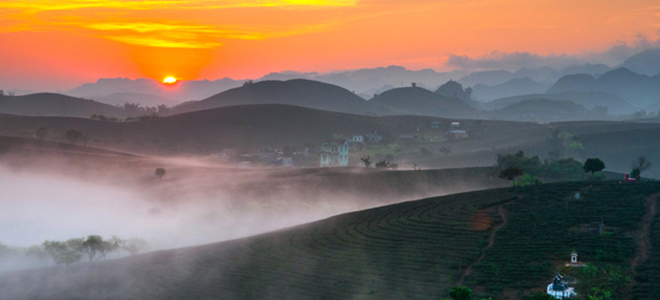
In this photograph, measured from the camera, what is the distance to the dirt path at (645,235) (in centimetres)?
3006

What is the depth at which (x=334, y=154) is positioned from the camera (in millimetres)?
134125

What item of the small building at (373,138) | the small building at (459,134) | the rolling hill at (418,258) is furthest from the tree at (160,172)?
the small building at (459,134)

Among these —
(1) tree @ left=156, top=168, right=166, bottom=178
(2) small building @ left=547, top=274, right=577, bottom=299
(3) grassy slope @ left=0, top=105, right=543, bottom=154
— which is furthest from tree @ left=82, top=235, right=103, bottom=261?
(3) grassy slope @ left=0, top=105, right=543, bottom=154

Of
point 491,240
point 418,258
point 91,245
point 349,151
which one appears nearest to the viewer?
point 418,258

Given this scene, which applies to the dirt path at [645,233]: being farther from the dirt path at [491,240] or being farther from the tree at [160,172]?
the tree at [160,172]

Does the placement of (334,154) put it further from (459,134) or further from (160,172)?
(459,134)

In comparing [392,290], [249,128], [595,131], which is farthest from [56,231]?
[595,131]

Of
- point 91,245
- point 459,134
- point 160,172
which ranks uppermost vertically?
point 459,134

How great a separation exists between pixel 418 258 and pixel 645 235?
15185 mm

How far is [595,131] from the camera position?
19450 centimetres

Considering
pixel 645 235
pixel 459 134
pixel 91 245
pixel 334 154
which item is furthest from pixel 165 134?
pixel 645 235

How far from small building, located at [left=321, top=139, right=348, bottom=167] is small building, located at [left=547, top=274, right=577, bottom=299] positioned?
345 ft

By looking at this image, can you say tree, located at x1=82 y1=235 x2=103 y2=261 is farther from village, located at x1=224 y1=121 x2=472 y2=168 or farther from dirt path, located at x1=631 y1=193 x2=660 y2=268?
village, located at x1=224 y1=121 x2=472 y2=168

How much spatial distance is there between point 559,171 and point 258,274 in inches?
2448
